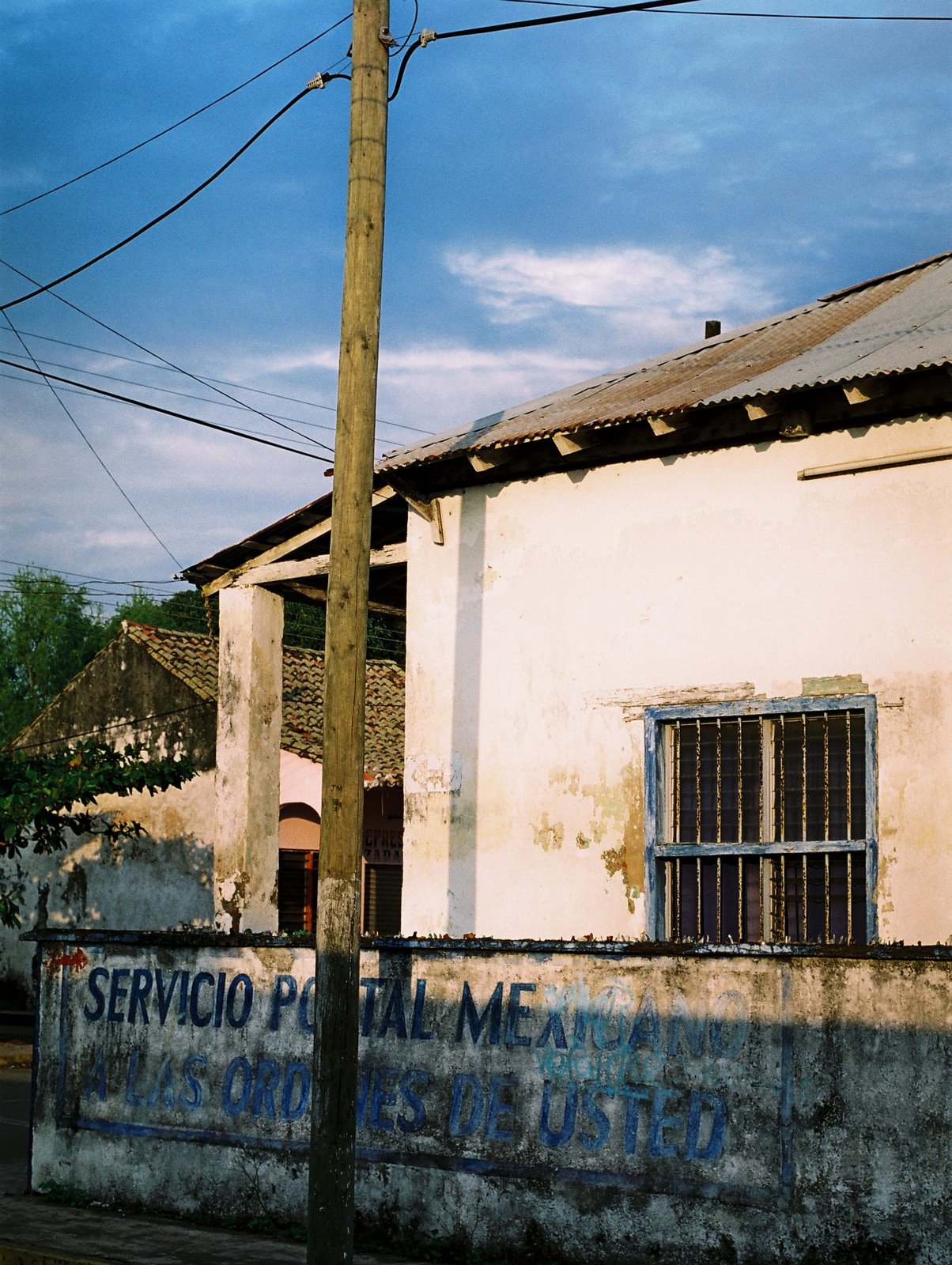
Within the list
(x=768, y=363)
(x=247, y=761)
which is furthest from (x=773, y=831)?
(x=247, y=761)

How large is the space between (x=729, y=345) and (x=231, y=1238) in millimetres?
7156

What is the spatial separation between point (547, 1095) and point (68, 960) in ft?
11.3

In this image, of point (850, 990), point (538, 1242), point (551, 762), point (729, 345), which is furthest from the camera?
point (729, 345)

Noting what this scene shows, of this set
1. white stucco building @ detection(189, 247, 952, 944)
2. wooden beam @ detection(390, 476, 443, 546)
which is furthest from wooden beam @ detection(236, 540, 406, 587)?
wooden beam @ detection(390, 476, 443, 546)

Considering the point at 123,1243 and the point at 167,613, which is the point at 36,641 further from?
the point at 123,1243

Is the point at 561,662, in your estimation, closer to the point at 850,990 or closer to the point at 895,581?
the point at 895,581

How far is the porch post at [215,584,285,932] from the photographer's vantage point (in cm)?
1256

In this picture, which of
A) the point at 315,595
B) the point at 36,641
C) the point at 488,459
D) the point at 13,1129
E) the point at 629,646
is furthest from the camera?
the point at 36,641

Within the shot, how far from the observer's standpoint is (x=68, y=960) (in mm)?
9570

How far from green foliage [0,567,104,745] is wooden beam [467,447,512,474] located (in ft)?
126

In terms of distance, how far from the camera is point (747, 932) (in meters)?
9.48

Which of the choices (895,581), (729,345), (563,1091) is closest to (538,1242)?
(563,1091)

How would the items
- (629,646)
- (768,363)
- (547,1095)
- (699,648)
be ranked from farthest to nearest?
(768,363) < (629,646) < (699,648) < (547,1095)

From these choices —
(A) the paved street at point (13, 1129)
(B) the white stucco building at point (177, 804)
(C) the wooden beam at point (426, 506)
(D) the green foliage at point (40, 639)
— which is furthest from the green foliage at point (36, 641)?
→ (C) the wooden beam at point (426, 506)
